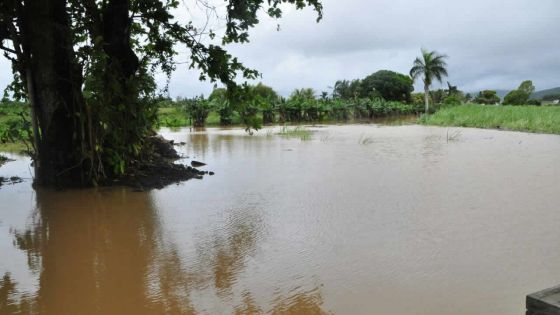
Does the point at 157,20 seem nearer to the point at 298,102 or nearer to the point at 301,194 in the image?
the point at 301,194

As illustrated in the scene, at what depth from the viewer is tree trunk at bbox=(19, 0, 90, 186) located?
757 centimetres

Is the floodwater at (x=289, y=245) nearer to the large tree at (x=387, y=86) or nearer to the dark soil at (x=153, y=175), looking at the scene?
the dark soil at (x=153, y=175)

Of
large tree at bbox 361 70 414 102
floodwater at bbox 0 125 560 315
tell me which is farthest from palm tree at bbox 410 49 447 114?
floodwater at bbox 0 125 560 315

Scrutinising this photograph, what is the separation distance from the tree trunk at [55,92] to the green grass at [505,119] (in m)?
18.1

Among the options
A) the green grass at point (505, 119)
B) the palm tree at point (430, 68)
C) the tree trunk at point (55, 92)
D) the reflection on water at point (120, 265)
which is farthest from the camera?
the palm tree at point (430, 68)

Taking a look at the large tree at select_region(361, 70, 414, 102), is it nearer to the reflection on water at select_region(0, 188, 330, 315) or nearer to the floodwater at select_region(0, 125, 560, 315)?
the floodwater at select_region(0, 125, 560, 315)

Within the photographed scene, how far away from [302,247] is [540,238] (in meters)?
2.46

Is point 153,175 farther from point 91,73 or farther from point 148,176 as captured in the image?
point 91,73

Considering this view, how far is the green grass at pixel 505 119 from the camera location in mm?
21078

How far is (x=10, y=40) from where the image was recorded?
7.94 m

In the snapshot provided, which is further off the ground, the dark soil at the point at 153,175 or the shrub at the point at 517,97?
the shrub at the point at 517,97

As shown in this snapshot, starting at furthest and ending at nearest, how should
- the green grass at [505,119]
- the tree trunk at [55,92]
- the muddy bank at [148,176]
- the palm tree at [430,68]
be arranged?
the palm tree at [430,68], the green grass at [505,119], the muddy bank at [148,176], the tree trunk at [55,92]

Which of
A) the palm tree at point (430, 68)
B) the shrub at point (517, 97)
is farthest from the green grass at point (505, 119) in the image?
the shrub at point (517, 97)

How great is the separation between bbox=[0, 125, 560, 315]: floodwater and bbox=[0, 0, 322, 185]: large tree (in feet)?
2.15
